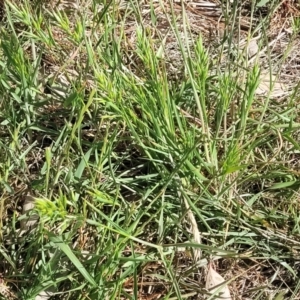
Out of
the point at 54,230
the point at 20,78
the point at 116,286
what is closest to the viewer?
the point at 116,286

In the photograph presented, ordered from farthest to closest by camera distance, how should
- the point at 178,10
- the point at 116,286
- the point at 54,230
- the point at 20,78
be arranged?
1. the point at 178,10
2. the point at 20,78
3. the point at 54,230
4. the point at 116,286

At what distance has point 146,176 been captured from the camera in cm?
148

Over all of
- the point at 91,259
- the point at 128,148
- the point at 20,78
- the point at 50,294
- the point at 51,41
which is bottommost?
the point at 50,294

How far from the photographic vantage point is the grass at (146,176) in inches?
53.9

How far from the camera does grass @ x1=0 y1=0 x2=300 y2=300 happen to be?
1.37 metres

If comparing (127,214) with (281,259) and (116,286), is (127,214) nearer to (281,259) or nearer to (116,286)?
(116,286)

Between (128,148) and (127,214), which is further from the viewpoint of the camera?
(128,148)

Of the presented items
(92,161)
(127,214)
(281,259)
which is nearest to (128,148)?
(92,161)

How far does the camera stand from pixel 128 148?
156cm

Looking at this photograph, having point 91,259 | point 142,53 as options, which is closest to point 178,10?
point 142,53

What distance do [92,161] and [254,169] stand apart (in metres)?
0.44

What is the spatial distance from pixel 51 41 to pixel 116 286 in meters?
0.65

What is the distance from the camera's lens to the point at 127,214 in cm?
140

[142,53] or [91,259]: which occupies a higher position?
[142,53]
